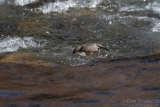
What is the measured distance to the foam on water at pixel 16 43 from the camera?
21.6 ft

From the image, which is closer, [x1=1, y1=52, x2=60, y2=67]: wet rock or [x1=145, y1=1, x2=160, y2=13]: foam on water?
[x1=1, y1=52, x2=60, y2=67]: wet rock

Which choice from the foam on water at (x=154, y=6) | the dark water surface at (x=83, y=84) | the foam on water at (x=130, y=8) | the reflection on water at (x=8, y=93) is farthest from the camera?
the foam on water at (x=130, y=8)

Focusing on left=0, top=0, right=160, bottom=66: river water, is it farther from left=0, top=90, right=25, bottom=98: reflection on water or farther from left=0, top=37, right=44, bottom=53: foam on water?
left=0, top=90, right=25, bottom=98: reflection on water

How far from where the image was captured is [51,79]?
458 centimetres

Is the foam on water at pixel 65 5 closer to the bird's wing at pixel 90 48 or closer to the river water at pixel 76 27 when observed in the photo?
the river water at pixel 76 27

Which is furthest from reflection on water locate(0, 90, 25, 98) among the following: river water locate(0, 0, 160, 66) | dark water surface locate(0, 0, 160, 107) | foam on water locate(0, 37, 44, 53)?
foam on water locate(0, 37, 44, 53)

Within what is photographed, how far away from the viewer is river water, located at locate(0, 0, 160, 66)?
6258mm

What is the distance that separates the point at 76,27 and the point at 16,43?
142 centimetres

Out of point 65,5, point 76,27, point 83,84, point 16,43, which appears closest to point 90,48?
point 83,84

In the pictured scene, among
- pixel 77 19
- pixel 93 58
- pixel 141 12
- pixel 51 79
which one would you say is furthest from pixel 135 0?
pixel 51 79

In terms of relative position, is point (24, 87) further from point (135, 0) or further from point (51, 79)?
point (135, 0)

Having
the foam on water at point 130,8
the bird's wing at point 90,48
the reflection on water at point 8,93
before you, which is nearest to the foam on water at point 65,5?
the foam on water at point 130,8

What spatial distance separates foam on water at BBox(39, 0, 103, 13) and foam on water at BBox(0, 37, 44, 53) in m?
2.40

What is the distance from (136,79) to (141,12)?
15.4ft
